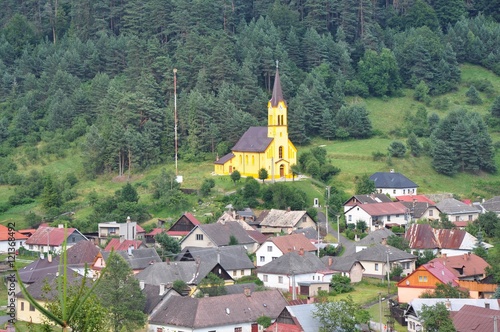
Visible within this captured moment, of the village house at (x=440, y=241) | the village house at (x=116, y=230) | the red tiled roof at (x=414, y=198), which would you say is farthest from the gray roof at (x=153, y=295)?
the red tiled roof at (x=414, y=198)

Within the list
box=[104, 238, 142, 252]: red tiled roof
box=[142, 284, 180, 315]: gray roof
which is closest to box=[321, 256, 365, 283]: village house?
box=[142, 284, 180, 315]: gray roof

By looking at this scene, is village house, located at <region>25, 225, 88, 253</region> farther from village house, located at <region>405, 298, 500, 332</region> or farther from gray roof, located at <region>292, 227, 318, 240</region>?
village house, located at <region>405, 298, 500, 332</region>

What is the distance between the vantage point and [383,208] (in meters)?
59.2

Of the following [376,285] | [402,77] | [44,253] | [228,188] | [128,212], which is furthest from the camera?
[402,77]

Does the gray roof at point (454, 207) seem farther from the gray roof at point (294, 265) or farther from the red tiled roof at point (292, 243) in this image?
the gray roof at point (294, 265)

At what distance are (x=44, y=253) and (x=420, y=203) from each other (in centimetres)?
2294

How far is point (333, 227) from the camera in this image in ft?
193

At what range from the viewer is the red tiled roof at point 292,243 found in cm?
5216

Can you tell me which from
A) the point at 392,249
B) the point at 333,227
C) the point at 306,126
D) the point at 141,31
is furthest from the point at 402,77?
the point at 392,249

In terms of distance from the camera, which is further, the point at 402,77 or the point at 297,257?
the point at 402,77

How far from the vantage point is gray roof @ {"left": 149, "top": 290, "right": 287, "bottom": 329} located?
39875 millimetres

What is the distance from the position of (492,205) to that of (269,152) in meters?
15.2

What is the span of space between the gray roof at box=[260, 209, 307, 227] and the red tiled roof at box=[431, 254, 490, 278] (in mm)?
10776

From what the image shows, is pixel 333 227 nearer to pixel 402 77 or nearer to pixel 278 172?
pixel 278 172
